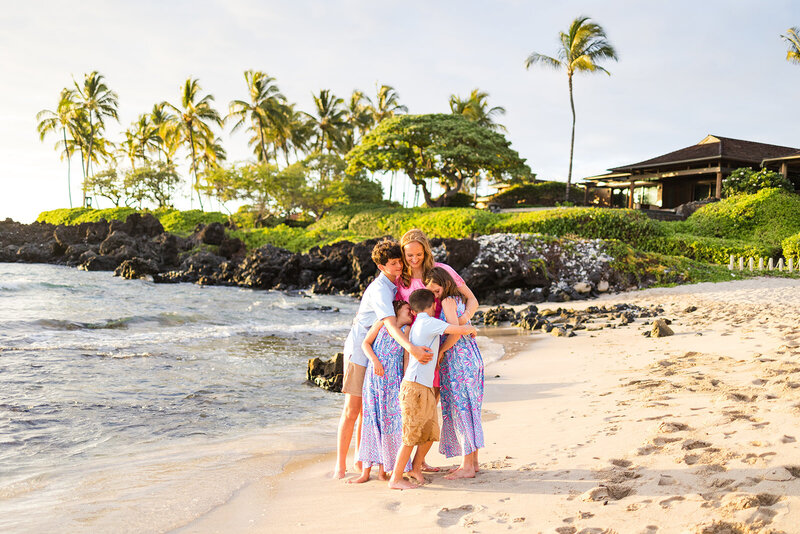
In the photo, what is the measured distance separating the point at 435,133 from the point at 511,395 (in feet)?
98.3

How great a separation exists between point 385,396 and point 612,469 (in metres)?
1.54

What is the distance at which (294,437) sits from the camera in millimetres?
5227

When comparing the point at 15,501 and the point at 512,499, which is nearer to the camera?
the point at 512,499

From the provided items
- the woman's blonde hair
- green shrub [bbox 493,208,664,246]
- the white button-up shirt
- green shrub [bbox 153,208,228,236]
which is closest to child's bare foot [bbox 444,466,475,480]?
the white button-up shirt

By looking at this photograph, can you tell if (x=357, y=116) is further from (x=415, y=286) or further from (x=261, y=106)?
(x=415, y=286)

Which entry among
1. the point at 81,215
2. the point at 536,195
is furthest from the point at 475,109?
the point at 81,215

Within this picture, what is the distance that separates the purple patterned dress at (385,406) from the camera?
12.7 ft

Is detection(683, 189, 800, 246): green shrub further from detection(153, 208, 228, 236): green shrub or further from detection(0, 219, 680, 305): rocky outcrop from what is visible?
detection(153, 208, 228, 236): green shrub

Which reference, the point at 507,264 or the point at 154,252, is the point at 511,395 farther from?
the point at 154,252

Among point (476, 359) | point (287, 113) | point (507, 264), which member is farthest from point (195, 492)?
point (287, 113)

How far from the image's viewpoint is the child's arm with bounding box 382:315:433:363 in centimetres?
362

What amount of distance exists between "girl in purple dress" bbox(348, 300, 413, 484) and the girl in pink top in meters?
0.14

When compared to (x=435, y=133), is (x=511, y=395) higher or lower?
lower

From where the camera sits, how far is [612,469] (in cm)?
348
